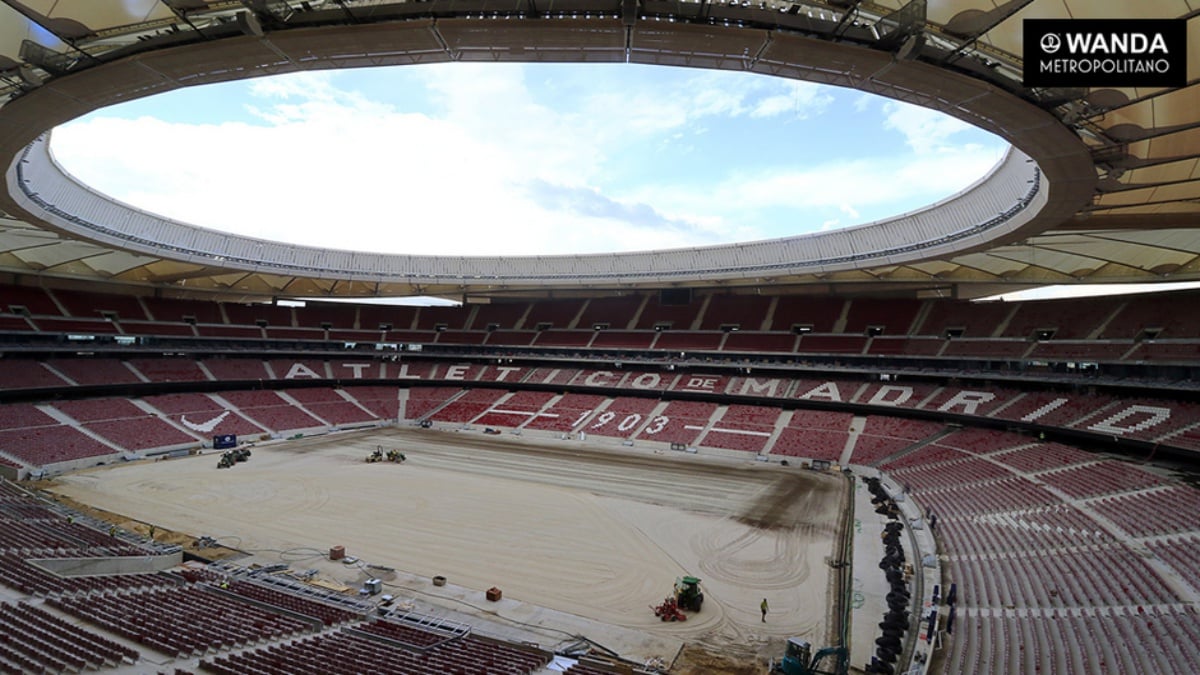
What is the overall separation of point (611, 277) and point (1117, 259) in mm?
31901

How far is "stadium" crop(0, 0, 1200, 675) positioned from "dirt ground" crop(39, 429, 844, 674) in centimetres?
21

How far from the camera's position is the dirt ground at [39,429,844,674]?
666 inches

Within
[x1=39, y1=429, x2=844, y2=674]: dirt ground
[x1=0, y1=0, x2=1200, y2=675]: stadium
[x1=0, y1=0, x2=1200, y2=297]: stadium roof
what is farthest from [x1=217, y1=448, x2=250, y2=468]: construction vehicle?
[x1=0, y1=0, x2=1200, y2=297]: stadium roof

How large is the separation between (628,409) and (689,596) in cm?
3056

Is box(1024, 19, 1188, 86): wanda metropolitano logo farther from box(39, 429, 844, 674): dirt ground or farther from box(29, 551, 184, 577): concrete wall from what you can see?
box(29, 551, 184, 577): concrete wall


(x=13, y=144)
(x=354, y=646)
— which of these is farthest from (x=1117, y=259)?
(x=13, y=144)

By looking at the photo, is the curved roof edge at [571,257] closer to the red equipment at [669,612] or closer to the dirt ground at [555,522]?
the dirt ground at [555,522]

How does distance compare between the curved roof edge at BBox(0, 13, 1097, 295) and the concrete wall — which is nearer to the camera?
the curved roof edge at BBox(0, 13, 1097, 295)

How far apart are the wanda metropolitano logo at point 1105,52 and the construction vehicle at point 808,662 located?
12.8 meters

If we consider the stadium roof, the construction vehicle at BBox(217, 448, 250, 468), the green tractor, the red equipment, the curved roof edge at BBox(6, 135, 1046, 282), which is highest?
the curved roof edge at BBox(6, 135, 1046, 282)

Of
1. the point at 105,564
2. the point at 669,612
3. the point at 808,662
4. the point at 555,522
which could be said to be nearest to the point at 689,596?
the point at 669,612

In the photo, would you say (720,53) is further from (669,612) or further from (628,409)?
(628,409)

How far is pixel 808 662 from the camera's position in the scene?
12.9 metres

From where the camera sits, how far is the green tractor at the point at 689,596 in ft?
54.0
